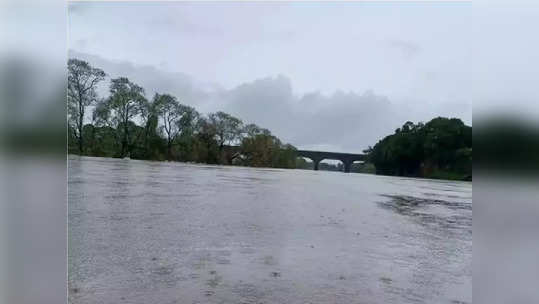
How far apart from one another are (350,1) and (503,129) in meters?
0.83

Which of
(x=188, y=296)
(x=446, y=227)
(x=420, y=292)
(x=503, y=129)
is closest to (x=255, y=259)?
(x=188, y=296)

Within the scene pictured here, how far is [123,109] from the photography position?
13.2m

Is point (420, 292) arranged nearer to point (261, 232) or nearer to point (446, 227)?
point (261, 232)

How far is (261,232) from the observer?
3715 mm

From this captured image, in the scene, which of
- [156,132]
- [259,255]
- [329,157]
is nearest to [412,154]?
[329,157]

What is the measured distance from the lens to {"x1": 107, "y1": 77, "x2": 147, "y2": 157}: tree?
440 inches

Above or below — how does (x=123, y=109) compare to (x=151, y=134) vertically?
above

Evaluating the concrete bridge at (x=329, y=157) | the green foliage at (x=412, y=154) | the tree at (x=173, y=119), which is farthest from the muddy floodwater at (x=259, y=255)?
the tree at (x=173, y=119)

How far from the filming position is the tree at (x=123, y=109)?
11180 millimetres

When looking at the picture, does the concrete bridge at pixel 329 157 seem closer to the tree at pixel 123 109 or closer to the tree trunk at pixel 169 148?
the tree at pixel 123 109

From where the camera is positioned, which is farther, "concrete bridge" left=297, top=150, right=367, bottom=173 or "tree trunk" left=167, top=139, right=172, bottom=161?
"tree trunk" left=167, top=139, right=172, bottom=161

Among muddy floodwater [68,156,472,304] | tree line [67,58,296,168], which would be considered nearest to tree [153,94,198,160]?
tree line [67,58,296,168]

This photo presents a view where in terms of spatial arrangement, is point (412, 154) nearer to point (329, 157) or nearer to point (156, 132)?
point (329, 157)

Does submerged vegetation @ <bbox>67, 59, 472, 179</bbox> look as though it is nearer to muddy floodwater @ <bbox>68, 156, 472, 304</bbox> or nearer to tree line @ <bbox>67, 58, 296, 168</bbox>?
tree line @ <bbox>67, 58, 296, 168</bbox>
